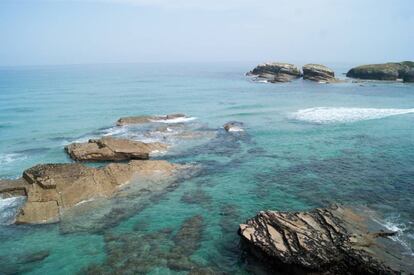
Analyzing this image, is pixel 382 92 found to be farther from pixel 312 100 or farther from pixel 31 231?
pixel 31 231

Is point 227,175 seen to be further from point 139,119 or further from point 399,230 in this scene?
point 139,119

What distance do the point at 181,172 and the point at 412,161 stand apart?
17446mm

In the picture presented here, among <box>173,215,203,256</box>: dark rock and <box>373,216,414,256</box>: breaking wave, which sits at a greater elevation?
<box>373,216,414,256</box>: breaking wave

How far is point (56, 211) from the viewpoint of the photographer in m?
21.0

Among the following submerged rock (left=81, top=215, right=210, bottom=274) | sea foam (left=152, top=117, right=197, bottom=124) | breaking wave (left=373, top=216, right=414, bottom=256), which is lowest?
submerged rock (left=81, top=215, right=210, bottom=274)

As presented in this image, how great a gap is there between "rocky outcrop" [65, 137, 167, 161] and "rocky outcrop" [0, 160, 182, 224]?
3.03 m

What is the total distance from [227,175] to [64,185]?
35.7 ft

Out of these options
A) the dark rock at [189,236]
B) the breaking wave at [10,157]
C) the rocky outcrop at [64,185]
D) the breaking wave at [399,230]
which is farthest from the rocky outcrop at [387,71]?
the dark rock at [189,236]

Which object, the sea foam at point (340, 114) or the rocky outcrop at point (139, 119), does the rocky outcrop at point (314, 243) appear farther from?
the rocky outcrop at point (139, 119)

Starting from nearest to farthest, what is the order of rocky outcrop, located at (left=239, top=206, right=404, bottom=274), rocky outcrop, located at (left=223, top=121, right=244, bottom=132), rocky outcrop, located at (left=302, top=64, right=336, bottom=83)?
rocky outcrop, located at (left=239, top=206, right=404, bottom=274)
rocky outcrop, located at (left=223, top=121, right=244, bottom=132)
rocky outcrop, located at (left=302, top=64, right=336, bottom=83)

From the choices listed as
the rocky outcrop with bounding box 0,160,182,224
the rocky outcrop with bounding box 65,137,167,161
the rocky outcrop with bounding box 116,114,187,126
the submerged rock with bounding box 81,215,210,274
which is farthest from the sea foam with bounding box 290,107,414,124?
the submerged rock with bounding box 81,215,210,274

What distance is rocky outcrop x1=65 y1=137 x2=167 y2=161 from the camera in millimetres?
29641

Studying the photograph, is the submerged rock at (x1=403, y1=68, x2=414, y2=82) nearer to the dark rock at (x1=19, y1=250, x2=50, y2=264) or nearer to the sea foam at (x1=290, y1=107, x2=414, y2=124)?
the sea foam at (x1=290, y1=107, x2=414, y2=124)

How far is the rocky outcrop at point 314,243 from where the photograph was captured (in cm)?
1398
